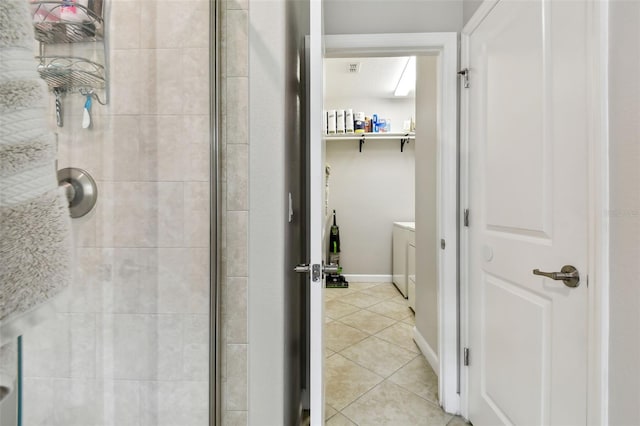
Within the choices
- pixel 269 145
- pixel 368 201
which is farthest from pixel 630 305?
pixel 368 201

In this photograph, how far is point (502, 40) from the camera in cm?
129

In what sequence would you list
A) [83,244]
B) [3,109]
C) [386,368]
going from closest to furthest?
[3,109], [83,244], [386,368]

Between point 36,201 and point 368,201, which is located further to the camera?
point 368,201

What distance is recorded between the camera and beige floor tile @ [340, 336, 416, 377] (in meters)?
2.10

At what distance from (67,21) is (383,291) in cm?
396

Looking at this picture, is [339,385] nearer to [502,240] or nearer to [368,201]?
[502,240]

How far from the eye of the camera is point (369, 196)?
453 centimetres

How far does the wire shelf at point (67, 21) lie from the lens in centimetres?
56

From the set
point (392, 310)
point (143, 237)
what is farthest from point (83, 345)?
point (392, 310)

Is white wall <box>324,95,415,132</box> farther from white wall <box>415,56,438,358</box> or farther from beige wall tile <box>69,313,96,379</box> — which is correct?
beige wall tile <box>69,313,96,379</box>

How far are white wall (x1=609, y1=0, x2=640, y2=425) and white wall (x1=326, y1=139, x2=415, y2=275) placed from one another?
145 inches

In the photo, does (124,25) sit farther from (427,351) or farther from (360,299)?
(360,299)

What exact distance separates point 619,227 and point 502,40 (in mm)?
957

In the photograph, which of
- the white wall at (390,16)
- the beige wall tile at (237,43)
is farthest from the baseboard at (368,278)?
Answer: the beige wall tile at (237,43)
